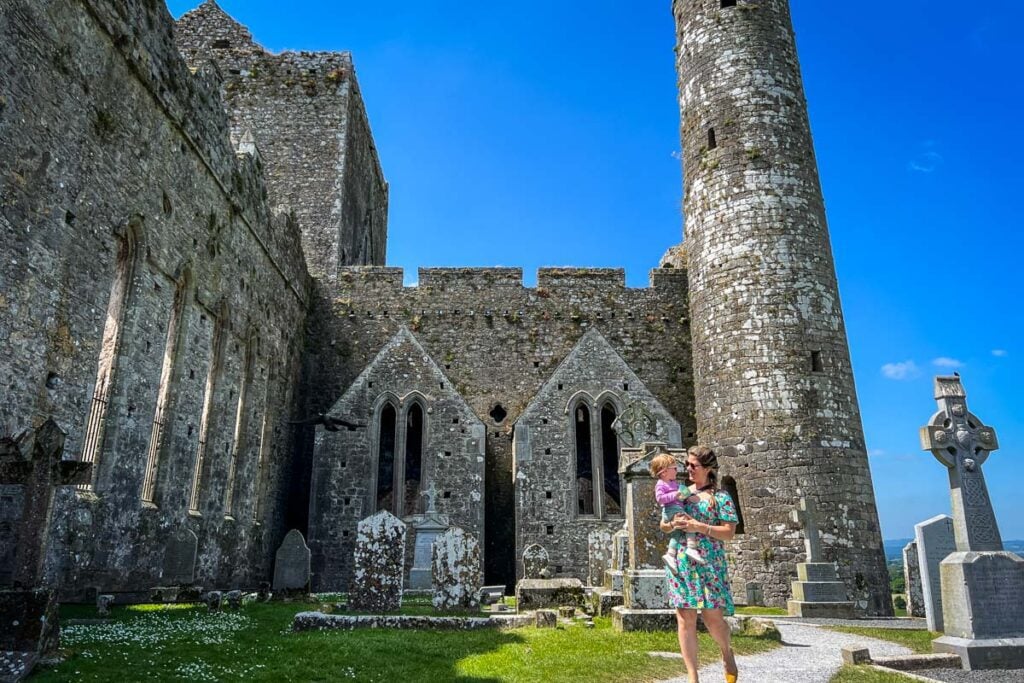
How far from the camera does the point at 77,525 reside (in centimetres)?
916

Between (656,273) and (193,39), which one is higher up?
(193,39)

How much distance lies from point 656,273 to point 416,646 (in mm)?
13877

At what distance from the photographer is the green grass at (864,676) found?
18.4 feet

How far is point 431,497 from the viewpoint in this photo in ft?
52.5

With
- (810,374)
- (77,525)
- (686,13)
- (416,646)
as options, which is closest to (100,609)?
(77,525)

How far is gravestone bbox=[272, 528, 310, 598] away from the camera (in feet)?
44.2

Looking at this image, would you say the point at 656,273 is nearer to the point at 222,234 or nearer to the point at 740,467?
the point at 740,467

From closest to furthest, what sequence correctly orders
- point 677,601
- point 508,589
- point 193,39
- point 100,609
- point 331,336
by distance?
point 677,601 < point 100,609 < point 508,589 < point 331,336 < point 193,39

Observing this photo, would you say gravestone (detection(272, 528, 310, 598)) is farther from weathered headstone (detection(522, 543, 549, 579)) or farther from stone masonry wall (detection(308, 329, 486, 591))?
weathered headstone (detection(522, 543, 549, 579))

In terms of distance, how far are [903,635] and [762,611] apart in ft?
11.6

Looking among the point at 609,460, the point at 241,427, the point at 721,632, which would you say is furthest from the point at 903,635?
the point at 241,427

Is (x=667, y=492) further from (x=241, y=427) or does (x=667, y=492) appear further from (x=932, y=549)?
(x=241, y=427)

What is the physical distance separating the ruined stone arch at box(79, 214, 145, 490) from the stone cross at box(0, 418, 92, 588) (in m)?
3.52

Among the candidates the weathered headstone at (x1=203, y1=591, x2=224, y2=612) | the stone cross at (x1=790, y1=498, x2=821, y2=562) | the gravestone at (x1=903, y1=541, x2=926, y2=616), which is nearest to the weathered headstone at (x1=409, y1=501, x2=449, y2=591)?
the weathered headstone at (x1=203, y1=591, x2=224, y2=612)
